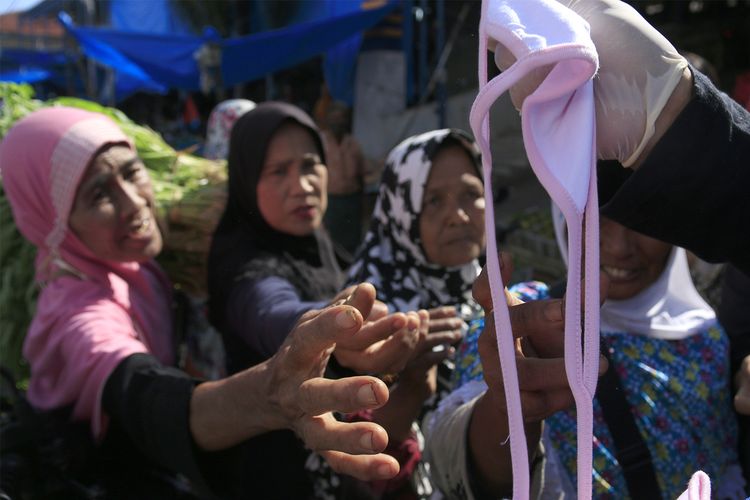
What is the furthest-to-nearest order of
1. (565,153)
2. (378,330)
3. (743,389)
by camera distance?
(743,389) < (378,330) < (565,153)

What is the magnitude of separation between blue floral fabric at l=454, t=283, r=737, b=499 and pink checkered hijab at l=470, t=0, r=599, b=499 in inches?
25.9

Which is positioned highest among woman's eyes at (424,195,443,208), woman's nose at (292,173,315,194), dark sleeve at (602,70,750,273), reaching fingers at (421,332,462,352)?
dark sleeve at (602,70,750,273)

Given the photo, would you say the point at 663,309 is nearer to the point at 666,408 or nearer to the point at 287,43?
the point at 666,408

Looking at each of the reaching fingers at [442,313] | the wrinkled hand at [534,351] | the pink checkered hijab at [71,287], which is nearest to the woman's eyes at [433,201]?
the reaching fingers at [442,313]

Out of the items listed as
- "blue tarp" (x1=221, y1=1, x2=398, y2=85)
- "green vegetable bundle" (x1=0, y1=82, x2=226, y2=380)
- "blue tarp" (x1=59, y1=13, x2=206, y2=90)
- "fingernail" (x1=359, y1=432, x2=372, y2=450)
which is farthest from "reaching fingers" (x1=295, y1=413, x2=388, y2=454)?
"blue tarp" (x1=59, y1=13, x2=206, y2=90)

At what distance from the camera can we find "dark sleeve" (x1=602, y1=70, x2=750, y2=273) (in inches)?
28.6

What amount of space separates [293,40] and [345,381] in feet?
23.6

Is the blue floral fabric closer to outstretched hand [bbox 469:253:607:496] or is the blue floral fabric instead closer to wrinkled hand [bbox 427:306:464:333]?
wrinkled hand [bbox 427:306:464:333]

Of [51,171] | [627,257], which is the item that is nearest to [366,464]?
[627,257]

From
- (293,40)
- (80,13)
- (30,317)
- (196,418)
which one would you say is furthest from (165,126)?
(196,418)

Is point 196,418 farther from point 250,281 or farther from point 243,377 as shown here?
point 250,281

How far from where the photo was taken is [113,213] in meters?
1.83

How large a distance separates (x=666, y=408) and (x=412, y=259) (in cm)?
92

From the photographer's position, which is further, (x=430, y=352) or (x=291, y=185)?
(x=291, y=185)
